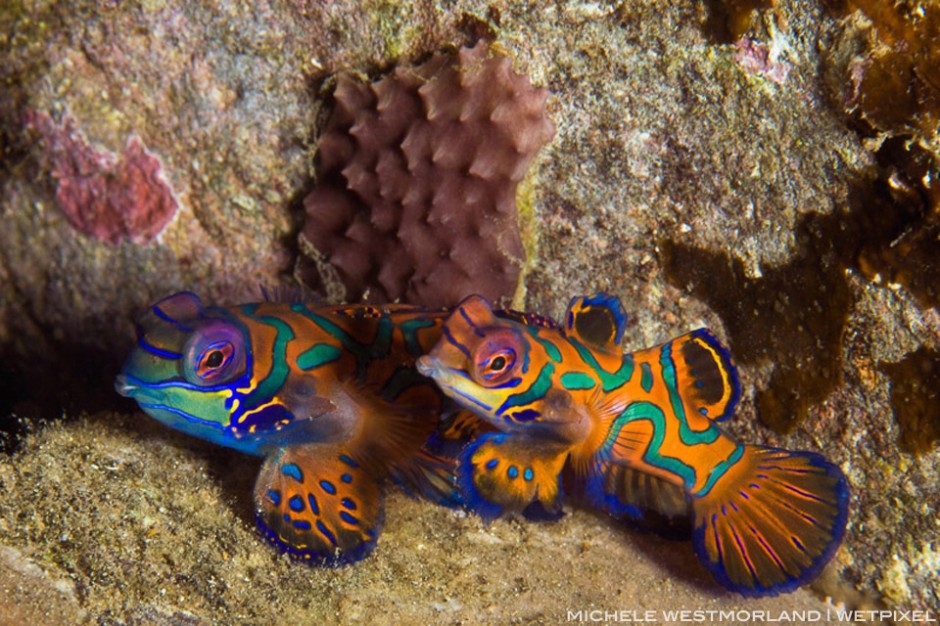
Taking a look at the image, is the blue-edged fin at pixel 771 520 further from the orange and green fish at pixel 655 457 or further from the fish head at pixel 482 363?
the fish head at pixel 482 363

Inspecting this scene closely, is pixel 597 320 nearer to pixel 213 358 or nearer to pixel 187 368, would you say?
pixel 213 358

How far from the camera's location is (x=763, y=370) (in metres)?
4.04

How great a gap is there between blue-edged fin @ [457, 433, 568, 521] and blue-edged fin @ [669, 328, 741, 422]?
0.80 m

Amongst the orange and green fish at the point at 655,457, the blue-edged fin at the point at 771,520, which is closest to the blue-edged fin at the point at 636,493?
the orange and green fish at the point at 655,457

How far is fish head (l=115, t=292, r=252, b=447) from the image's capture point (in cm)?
319

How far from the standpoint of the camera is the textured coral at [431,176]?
3814mm

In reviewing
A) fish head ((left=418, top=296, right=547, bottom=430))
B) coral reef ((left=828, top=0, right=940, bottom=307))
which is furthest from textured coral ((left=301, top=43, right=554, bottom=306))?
coral reef ((left=828, top=0, right=940, bottom=307))

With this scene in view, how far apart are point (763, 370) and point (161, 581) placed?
3382mm

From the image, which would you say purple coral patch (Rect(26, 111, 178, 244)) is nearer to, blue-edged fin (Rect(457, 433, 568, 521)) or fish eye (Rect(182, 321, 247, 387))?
fish eye (Rect(182, 321, 247, 387))

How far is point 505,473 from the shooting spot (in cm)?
326

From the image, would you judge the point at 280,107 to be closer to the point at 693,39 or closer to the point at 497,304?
the point at 497,304

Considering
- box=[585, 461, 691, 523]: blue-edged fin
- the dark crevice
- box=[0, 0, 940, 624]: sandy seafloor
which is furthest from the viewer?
box=[585, 461, 691, 523]: blue-edged fin

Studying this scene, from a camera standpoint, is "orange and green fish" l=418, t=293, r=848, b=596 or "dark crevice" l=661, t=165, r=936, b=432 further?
"dark crevice" l=661, t=165, r=936, b=432

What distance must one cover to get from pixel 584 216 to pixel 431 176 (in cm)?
96
